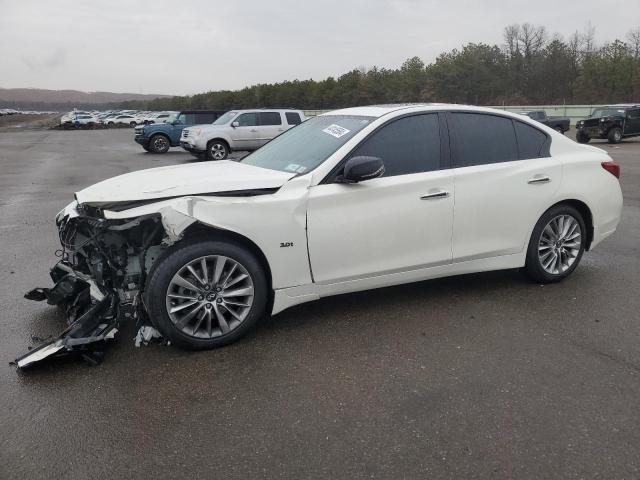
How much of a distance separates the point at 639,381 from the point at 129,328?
349 centimetres

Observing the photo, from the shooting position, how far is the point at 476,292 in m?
4.88

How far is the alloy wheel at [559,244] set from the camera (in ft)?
16.1

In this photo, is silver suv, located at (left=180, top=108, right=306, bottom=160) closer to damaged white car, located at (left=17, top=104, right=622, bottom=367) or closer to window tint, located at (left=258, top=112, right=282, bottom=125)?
window tint, located at (left=258, top=112, right=282, bottom=125)

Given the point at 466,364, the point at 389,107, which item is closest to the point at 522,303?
the point at 466,364

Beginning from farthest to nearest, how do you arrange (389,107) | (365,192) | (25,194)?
(25,194) → (389,107) → (365,192)

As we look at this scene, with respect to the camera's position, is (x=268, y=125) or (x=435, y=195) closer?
(x=435, y=195)

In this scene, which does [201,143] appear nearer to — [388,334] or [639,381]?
[388,334]

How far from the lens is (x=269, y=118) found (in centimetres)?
1911

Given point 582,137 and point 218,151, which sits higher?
point 218,151

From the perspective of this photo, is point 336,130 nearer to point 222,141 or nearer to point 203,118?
point 222,141

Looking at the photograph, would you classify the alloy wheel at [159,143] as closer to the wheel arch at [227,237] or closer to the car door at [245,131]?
the car door at [245,131]

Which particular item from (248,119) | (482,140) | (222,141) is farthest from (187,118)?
(482,140)

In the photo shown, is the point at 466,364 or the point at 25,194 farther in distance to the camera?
the point at 25,194

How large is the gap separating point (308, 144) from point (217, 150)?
14.8 meters
